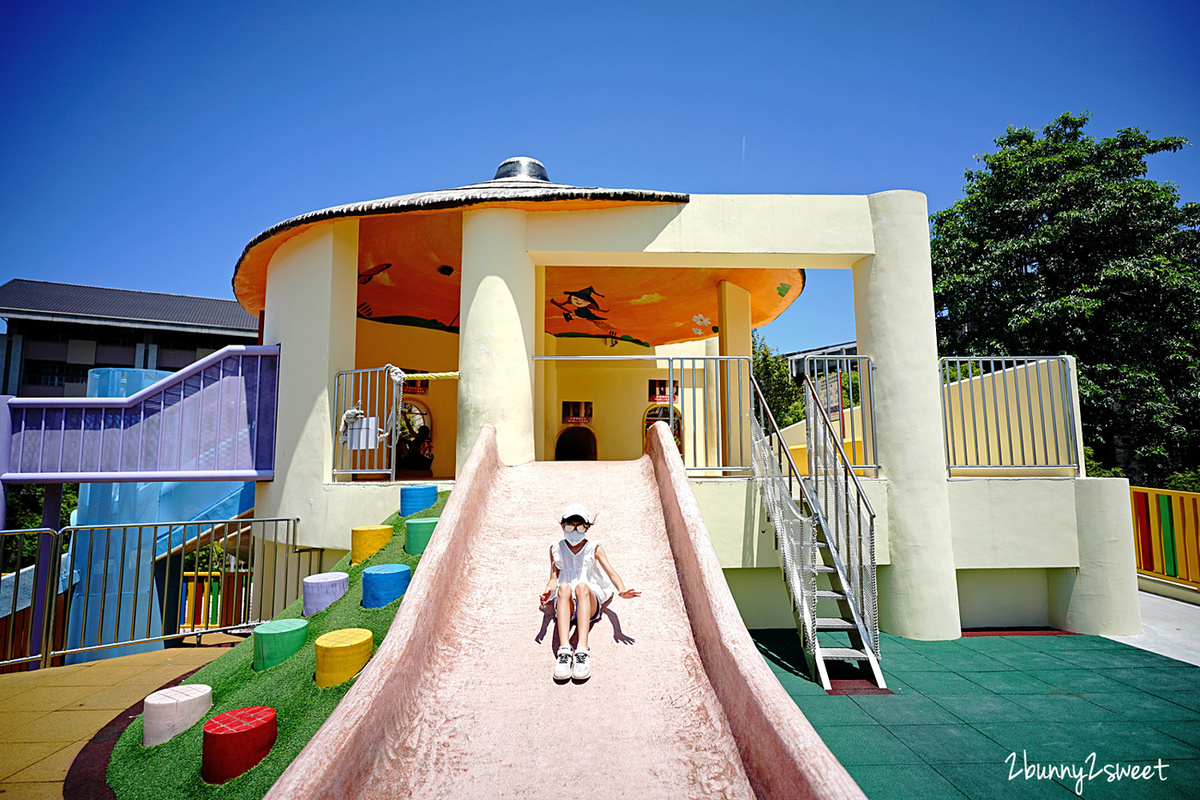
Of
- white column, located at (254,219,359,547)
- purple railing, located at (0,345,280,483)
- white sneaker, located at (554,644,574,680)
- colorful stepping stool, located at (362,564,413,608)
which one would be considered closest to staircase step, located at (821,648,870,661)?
white sneaker, located at (554,644,574,680)

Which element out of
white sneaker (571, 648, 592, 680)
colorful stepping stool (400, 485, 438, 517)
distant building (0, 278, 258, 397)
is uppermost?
distant building (0, 278, 258, 397)

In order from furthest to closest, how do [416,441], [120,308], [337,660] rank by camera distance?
[120,308] → [416,441] → [337,660]

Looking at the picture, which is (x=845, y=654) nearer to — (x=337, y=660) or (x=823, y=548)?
(x=823, y=548)

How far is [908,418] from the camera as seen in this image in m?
7.29

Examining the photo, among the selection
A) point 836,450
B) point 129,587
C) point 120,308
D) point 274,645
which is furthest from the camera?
point 120,308

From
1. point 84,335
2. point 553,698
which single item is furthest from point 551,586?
point 84,335

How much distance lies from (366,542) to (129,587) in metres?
9.12

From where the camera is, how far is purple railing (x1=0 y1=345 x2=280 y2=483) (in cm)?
783

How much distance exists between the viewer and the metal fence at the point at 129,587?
633 cm

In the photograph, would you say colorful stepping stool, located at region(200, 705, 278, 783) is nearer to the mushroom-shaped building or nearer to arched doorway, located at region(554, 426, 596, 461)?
the mushroom-shaped building

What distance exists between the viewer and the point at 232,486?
38.2 feet

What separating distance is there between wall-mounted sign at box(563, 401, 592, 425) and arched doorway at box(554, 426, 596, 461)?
25 cm

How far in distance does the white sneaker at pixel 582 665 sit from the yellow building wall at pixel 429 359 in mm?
10547

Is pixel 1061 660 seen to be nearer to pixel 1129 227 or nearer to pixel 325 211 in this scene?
pixel 325 211
